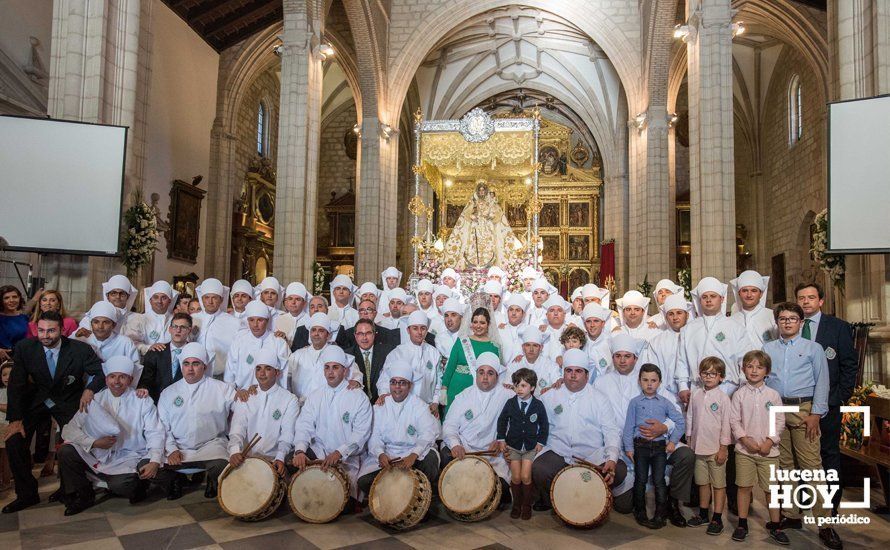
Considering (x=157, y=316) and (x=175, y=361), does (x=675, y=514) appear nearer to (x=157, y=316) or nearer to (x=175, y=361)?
(x=175, y=361)

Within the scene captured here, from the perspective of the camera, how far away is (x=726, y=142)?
9.69 metres

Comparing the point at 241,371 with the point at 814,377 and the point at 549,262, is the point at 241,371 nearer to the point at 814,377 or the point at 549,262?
the point at 814,377

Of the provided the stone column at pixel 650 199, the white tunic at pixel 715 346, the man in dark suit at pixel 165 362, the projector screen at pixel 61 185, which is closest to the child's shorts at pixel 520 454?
the white tunic at pixel 715 346

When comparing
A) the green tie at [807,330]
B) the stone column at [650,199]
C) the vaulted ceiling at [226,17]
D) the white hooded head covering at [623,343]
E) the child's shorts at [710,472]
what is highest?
the vaulted ceiling at [226,17]

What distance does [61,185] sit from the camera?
21.5 ft

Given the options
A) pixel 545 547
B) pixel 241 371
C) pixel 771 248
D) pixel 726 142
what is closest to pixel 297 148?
pixel 241 371

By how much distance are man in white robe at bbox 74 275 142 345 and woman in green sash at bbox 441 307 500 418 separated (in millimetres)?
3040

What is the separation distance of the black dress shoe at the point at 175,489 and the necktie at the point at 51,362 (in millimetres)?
1291

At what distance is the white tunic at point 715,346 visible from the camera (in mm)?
5246

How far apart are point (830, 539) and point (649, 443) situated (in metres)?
1.22

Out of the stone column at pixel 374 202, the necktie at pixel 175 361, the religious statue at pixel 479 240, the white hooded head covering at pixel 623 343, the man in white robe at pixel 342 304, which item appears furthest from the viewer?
Answer: the stone column at pixel 374 202

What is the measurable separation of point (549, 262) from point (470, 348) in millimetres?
21906

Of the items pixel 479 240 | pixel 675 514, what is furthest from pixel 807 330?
pixel 479 240

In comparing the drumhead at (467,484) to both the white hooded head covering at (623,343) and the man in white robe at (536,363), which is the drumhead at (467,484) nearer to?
the man in white robe at (536,363)
